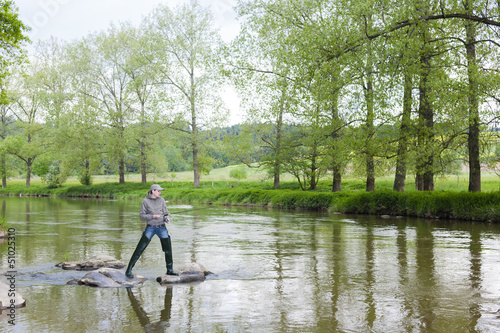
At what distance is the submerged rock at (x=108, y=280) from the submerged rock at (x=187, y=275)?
0.48m

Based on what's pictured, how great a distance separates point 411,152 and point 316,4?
32.8ft

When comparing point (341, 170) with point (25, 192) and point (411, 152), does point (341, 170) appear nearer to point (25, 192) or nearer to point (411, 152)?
point (411, 152)

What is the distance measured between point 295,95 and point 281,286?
58.3 feet

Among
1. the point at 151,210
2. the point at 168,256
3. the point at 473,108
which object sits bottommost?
the point at 168,256

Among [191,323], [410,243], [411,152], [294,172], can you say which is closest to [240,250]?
[410,243]

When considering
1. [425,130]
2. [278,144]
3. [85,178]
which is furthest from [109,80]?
[425,130]

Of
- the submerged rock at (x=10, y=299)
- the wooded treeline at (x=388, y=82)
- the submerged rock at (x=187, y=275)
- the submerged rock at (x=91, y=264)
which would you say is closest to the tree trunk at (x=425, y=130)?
the wooded treeline at (x=388, y=82)

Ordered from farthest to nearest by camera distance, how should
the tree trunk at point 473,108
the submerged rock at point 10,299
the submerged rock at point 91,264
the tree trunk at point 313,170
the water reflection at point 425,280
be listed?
the tree trunk at point 313,170, the tree trunk at point 473,108, the submerged rock at point 91,264, the submerged rock at point 10,299, the water reflection at point 425,280

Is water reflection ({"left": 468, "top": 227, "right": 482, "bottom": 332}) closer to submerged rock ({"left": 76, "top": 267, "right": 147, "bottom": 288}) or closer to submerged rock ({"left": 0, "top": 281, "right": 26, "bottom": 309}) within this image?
submerged rock ({"left": 76, "top": 267, "right": 147, "bottom": 288})

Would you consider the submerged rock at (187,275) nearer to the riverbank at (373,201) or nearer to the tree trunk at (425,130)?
the tree trunk at (425,130)

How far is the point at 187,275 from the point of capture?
33.1 ft

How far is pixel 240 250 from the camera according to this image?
1443cm

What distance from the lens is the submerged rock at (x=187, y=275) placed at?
9.81 metres

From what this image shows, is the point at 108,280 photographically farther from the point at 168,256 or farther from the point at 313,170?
the point at 313,170
